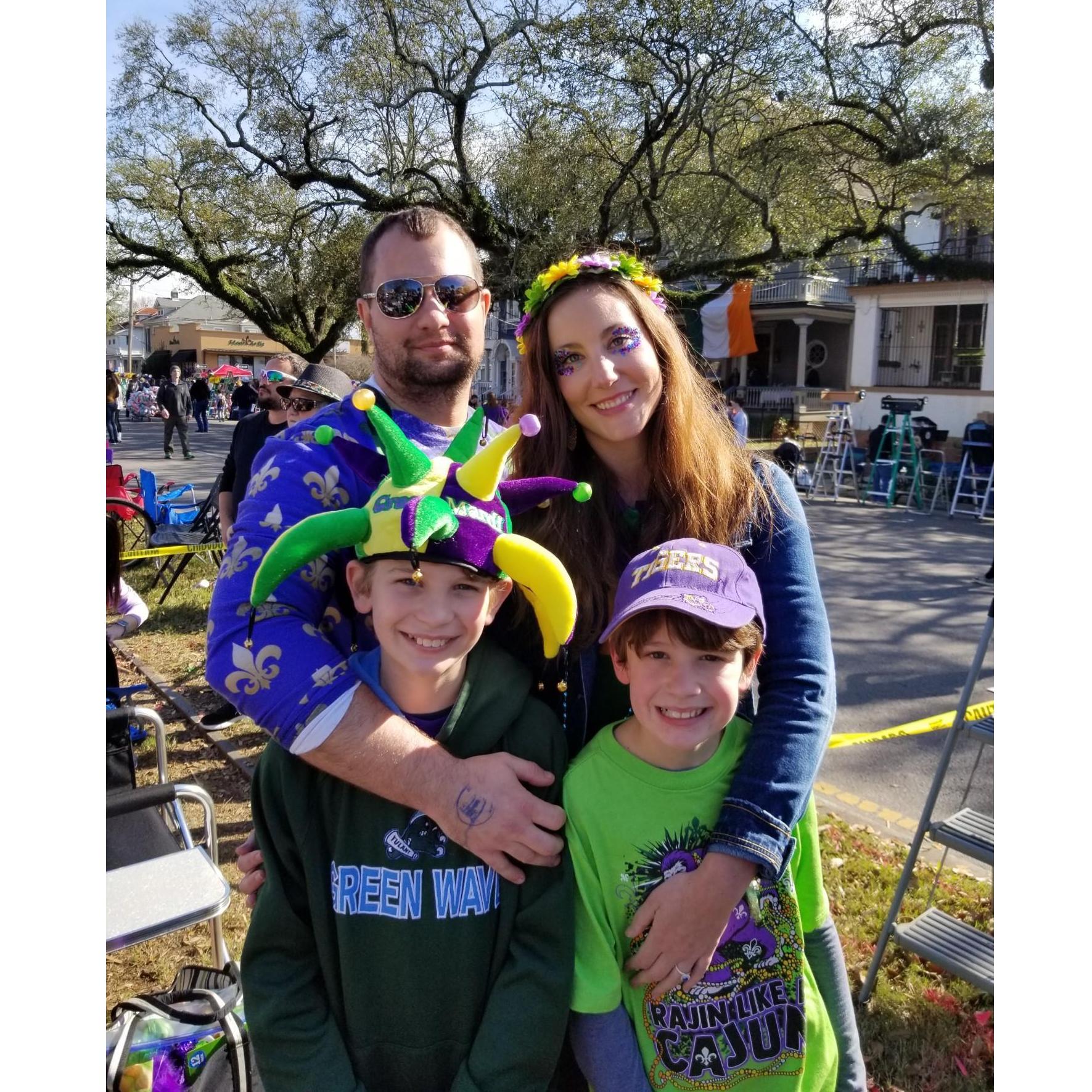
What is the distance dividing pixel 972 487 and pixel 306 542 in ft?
47.7

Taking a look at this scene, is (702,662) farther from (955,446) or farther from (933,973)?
(955,446)

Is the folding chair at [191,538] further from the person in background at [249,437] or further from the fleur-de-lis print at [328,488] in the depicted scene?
the fleur-de-lis print at [328,488]

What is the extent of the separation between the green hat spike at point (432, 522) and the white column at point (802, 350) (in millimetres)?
31663

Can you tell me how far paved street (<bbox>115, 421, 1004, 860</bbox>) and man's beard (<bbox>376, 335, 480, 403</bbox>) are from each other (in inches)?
135

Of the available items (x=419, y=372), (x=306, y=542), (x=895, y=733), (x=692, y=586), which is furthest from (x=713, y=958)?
(x=895, y=733)

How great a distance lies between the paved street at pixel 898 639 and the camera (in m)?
4.75

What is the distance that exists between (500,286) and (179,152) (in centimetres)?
684

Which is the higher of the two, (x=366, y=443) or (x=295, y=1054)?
(x=366, y=443)

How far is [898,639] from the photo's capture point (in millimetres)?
7297

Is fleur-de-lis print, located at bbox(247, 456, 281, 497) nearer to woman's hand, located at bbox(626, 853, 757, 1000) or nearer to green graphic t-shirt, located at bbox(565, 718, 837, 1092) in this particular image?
green graphic t-shirt, located at bbox(565, 718, 837, 1092)

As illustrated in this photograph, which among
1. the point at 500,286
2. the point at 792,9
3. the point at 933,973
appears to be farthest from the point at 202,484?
the point at 933,973

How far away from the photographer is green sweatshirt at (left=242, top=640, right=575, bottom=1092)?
1.57 meters

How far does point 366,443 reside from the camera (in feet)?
6.23

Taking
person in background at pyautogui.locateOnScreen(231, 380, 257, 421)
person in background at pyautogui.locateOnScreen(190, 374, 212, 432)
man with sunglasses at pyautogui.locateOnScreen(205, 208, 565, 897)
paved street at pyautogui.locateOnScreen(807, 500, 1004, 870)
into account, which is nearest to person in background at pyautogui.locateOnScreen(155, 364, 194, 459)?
person in background at pyautogui.locateOnScreen(231, 380, 257, 421)
